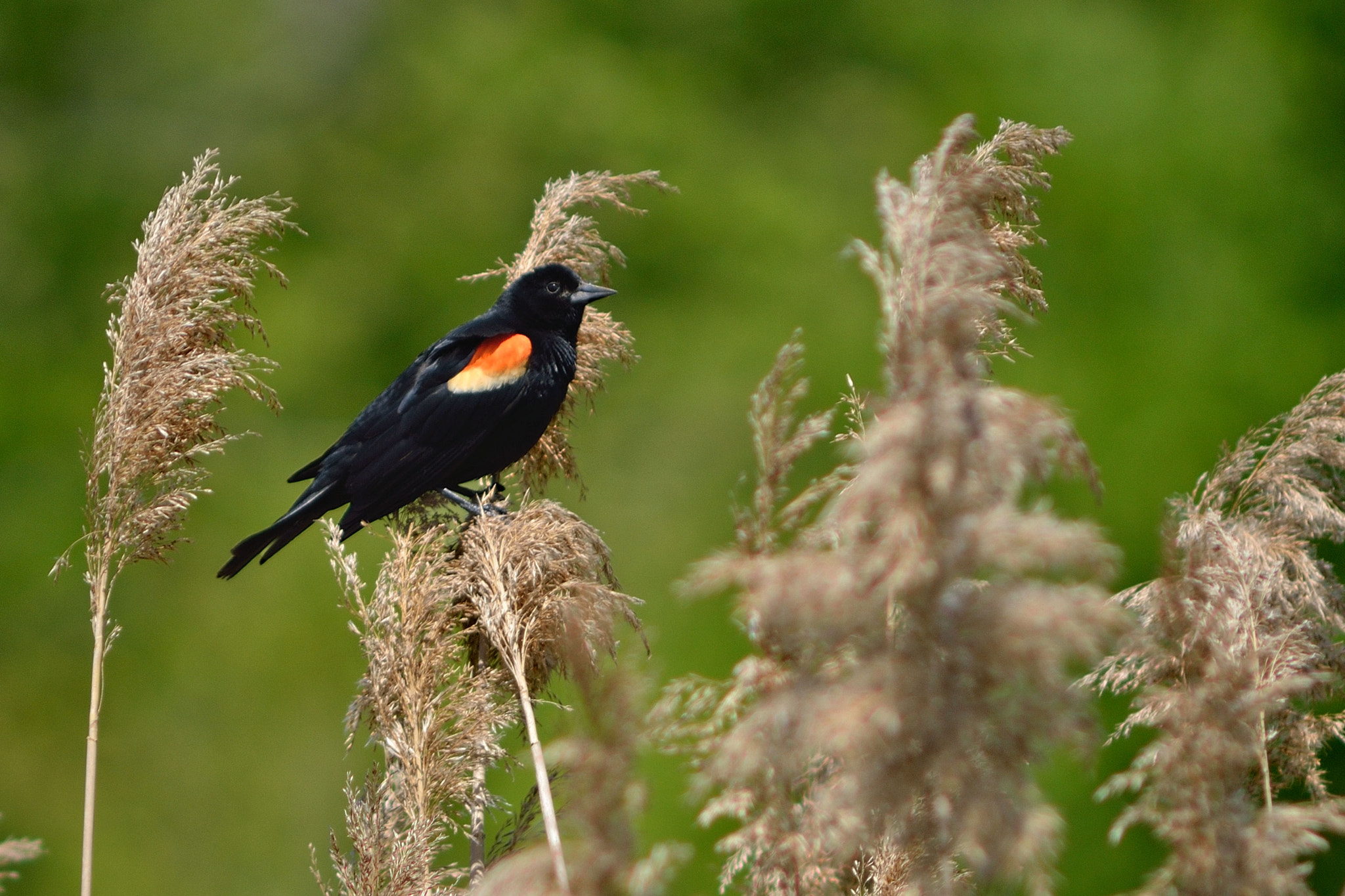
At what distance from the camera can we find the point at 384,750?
214 cm

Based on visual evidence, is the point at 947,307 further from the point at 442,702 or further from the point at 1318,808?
the point at 442,702

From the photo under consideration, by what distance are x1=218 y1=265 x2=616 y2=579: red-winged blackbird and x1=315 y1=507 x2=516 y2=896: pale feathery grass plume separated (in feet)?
3.16

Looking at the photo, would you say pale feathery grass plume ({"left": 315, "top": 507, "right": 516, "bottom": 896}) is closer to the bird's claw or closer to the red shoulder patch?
the bird's claw

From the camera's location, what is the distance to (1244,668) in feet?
4.43

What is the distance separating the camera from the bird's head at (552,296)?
3463 mm

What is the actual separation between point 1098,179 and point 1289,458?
7808 mm

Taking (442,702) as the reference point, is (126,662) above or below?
above

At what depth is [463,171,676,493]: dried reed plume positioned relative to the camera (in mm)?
3049

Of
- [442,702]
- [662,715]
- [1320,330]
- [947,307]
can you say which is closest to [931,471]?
[947,307]

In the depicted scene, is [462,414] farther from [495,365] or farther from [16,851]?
[16,851]

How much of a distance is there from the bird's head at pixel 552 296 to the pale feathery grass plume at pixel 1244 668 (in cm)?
192

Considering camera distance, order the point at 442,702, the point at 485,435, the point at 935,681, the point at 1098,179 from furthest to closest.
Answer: the point at 1098,179 → the point at 485,435 → the point at 442,702 → the point at 935,681

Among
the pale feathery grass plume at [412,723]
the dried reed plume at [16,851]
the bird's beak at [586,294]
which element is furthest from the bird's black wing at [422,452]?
the dried reed plume at [16,851]

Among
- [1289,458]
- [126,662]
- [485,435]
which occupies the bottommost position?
[1289,458]
